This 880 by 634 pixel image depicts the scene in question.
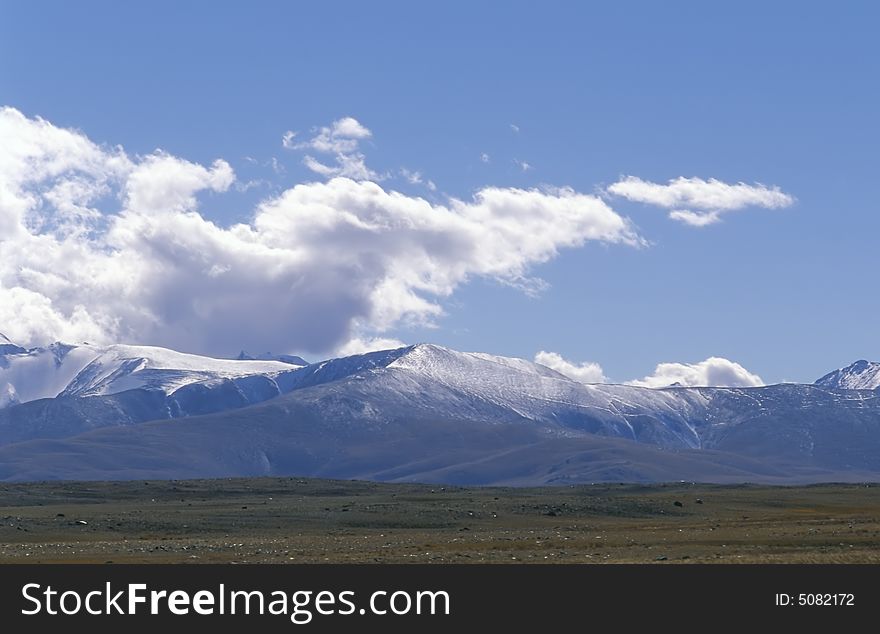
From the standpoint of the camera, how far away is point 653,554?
2579 inches

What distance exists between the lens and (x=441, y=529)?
102m

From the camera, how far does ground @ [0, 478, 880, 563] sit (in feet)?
221

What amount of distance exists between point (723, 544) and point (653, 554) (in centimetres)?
849

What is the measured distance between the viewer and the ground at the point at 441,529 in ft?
221

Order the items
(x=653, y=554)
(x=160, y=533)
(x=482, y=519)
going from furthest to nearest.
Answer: (x=482, y=519)
(x=160, y=533)
(x=653, y=554)
